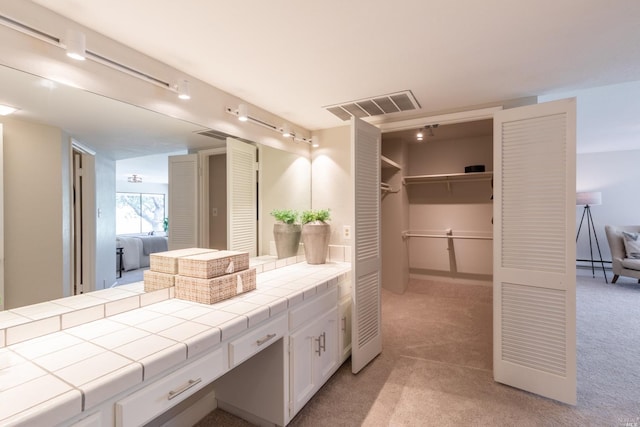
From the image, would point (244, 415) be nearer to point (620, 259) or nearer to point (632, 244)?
point (620, 259)

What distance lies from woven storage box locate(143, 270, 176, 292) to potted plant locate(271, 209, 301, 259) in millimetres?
1082

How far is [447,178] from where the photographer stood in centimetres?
438

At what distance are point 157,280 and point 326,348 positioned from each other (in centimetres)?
122

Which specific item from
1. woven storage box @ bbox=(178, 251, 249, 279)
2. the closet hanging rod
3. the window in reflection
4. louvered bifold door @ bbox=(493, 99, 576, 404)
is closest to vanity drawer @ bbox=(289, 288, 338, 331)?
woven storage box @ bbox=(178, 251, 249, 279)

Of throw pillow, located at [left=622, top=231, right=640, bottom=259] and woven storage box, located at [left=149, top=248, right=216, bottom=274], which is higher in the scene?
woven storage box, located at [left=149, top=248, right=216, bottom=274]

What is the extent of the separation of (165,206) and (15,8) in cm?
107

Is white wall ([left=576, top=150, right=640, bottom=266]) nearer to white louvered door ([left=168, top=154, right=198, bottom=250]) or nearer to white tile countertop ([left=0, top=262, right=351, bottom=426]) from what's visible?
white tile countertop ([left=0, top=262, right=351, bottom=426])

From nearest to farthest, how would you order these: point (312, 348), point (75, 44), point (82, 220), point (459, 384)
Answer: point (75, 44) → point (82, 220) → point (312, 348) → point (459, 384)

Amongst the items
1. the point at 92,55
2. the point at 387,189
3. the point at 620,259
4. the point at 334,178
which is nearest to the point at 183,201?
the point at 92,55

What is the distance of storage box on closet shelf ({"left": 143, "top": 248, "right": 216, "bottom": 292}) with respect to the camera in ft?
5.63

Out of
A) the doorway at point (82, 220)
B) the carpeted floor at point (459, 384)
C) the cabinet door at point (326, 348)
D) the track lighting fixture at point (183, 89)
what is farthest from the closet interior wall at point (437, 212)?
the doorway at point (82, 220)

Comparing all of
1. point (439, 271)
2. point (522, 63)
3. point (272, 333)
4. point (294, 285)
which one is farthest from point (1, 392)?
point (439, 271)

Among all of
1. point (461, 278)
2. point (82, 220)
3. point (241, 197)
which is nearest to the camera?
point (82, 220)

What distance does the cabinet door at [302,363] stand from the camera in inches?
69.6
